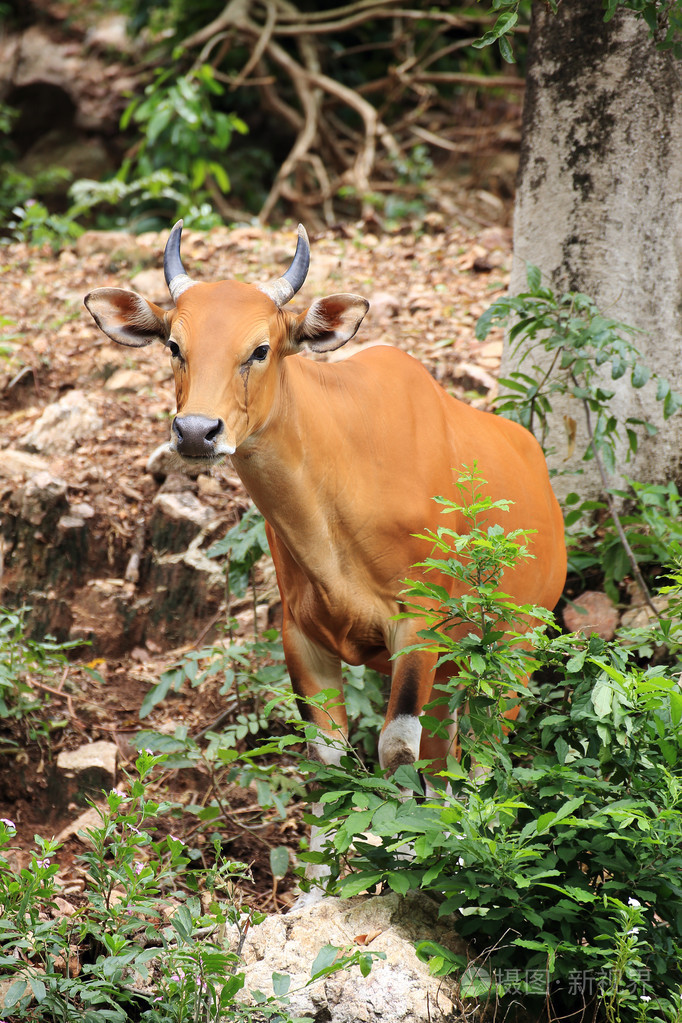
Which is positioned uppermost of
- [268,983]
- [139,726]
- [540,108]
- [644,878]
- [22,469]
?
[540,108]

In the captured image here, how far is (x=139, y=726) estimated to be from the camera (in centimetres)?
508

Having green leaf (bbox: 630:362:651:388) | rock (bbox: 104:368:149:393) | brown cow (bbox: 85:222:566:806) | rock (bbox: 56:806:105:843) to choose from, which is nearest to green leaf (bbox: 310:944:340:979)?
brown cow (bbox: 85:222:566:806)

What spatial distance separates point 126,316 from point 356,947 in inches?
86.7

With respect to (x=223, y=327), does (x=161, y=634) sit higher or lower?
lower

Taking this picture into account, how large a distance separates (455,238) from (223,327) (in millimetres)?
6083

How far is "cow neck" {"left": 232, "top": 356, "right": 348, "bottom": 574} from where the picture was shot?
3455mm

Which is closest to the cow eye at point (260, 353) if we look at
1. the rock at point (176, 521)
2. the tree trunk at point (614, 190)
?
the tree trunk at point (614, 190)

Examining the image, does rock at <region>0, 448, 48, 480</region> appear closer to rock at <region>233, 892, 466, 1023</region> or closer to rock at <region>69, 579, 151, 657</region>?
rock at <region>69, 579, 151, 657</region>

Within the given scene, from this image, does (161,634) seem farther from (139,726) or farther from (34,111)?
(34,111)

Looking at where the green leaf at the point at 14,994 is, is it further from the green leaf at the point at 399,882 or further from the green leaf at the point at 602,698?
the green leaf at the point at 602,698

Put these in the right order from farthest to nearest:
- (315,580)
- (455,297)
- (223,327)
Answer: (455,297) → (315,580) → (223,327)

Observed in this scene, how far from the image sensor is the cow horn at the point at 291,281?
347cm

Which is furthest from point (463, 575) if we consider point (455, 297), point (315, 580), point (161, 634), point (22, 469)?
point (455, 297)

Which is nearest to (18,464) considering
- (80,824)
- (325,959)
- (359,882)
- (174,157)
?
(80,824)
